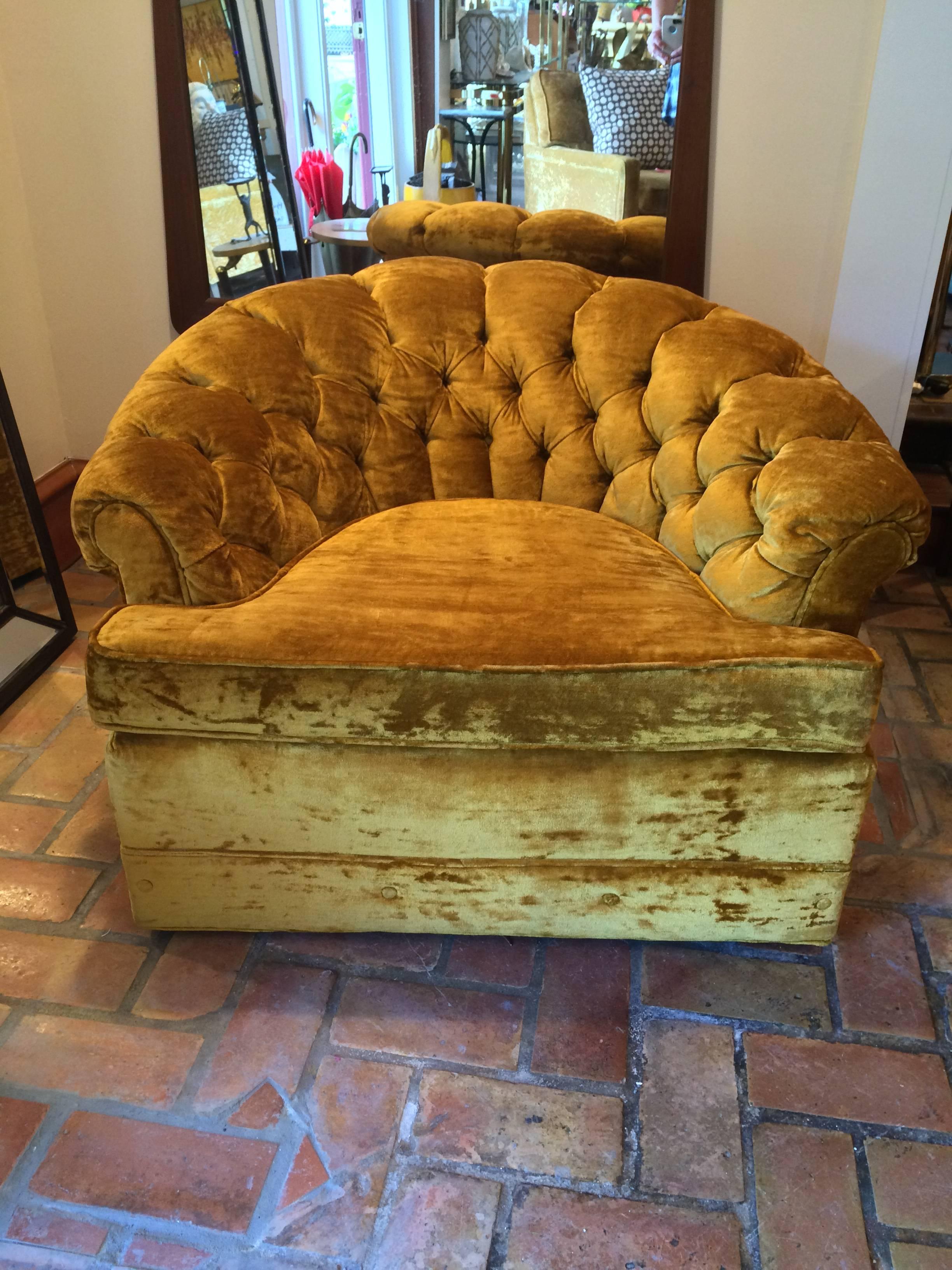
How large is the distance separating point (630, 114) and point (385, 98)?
1.81 ft

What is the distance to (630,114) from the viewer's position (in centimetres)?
211

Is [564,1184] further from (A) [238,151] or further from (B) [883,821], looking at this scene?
(A) [238,151]

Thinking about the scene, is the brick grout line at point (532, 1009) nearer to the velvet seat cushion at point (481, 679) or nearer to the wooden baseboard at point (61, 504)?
the velvet seat cushion at point (481, 679)

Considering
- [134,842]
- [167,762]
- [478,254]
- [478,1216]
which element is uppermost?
[478,254]

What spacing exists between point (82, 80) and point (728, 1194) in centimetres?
266

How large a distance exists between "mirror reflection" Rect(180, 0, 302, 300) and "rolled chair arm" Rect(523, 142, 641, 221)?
2.04ft

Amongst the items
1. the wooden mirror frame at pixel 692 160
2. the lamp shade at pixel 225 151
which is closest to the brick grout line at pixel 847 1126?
the wooden mirror frame at pixel 692 160

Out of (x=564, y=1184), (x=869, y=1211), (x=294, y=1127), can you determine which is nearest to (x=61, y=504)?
(x=294, y=1127)

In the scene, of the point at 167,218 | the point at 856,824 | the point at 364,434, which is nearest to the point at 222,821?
the point at 364,434

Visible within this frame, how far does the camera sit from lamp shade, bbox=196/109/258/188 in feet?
7.57

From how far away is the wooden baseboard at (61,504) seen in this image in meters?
2.66

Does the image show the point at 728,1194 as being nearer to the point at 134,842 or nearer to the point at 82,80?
the point at 134,842

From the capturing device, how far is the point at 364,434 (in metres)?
A: 1.91

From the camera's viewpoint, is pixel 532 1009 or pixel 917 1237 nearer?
pixel 917 1237
